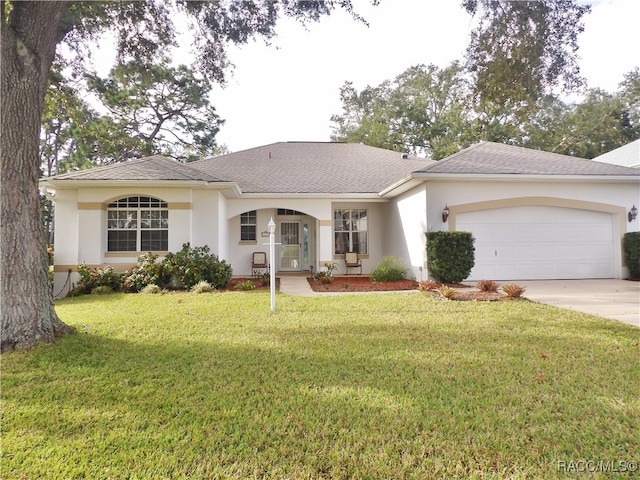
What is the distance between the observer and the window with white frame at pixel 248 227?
48.0 feet

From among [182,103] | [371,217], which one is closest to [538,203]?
[371,217]

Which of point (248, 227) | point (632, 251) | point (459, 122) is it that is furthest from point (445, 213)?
point (459, 122)

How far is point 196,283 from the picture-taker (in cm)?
1071

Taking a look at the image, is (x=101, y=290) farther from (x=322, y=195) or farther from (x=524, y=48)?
(x=524, y=48)

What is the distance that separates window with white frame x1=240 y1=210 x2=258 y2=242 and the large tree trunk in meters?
9.36

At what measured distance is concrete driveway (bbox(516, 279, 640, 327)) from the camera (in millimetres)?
6906

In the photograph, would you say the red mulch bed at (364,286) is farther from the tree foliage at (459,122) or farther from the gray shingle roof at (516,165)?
the tree foliage at (459,122)

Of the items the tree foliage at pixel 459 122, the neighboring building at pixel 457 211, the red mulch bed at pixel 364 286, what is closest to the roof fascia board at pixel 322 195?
the neighboring building at pixel 457 211

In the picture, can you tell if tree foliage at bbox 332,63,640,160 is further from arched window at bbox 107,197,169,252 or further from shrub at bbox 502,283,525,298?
arched window at bbox 107,197,169,252

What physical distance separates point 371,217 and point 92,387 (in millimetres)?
12680

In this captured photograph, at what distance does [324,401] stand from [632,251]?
12.9m

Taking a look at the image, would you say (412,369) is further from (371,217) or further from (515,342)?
(371,217)

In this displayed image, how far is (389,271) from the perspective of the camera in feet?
38.3

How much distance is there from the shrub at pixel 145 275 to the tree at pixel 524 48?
9.94 metres
